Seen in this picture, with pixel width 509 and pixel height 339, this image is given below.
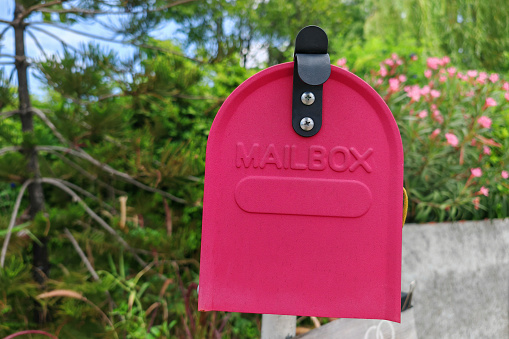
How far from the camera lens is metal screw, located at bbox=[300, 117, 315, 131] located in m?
0.57

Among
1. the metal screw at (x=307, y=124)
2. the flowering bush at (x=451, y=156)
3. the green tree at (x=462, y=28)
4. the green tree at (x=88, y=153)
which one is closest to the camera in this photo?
the metal screw at (x=307, y=124)

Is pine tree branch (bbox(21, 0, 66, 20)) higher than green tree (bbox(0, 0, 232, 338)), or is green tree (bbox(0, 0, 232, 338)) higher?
pine tree branch (bbox(21, 0, 66, 20))

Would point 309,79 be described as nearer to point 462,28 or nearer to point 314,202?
point 314,202

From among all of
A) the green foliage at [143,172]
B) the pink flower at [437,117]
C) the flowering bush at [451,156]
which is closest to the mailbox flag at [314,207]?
the green foliage at [143,172]

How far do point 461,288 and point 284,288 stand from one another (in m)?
1.48

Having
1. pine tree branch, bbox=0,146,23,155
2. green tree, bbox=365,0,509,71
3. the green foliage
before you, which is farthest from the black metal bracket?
green tree, bbox=365,0,509,71

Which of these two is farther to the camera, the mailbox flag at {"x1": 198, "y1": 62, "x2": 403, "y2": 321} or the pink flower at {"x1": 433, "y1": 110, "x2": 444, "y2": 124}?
the pink flower at {"x1": 433, "y1": 110, "x2": 444, "y2": 124}

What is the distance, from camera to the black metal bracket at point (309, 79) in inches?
22.6

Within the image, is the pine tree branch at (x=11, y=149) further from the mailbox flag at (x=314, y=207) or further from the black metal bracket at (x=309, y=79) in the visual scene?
the black metal bracket at (x=309, y=79)

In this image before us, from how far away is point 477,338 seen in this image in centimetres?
166

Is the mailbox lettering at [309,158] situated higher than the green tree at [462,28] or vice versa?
the green tree at [462,28]

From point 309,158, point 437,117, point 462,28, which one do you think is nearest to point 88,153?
point 309,158

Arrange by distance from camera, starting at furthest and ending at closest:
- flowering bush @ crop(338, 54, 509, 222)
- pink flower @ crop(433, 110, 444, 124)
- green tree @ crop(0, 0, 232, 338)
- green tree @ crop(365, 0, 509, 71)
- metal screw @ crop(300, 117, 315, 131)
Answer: green tree @ crop(365, 0, 509, 71)
pink flower @ crop(433, 110, 444, 124)
flowering bush @ crop(338, 54, 509, 222)
green tree @ crop(0, 0, 232, 338)
metal screw @ crop(300, 117, 315, 131)

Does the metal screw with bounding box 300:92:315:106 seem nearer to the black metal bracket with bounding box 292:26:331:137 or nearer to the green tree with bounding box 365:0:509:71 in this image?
the black metal bracket with bounding box 292:26:331:137
